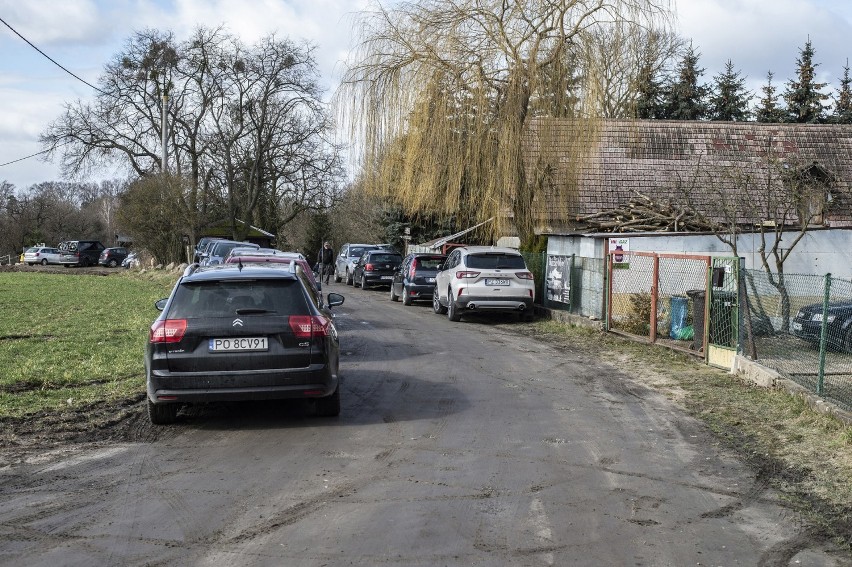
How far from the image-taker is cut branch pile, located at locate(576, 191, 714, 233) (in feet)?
89.1

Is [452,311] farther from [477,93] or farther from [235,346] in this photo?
[235,346]

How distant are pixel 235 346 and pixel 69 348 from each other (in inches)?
266

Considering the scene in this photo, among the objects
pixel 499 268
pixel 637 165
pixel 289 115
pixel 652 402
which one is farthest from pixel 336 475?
pixel 289 115

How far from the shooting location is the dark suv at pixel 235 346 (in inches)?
332

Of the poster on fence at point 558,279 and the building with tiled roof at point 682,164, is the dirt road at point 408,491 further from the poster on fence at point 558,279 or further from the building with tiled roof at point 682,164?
the building with tiled roof at point 682,164

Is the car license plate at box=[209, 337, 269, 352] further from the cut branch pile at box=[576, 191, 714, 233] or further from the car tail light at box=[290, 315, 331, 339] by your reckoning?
the cut branch pile at box=[576, 191, 714, 233]

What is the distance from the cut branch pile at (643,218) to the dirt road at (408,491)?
17341mm

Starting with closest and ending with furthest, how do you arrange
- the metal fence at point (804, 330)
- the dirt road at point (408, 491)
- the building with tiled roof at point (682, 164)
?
1. the dirt road at point (408, 491)
2. the metal fence at point (804, 330)
3. the building with tiled roof at point (682, 164)

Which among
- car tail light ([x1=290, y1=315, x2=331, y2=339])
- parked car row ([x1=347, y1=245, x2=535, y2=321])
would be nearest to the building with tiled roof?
parked car row ([x1=347, y1=245, x2=535, y2=321])

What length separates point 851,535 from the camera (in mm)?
5664

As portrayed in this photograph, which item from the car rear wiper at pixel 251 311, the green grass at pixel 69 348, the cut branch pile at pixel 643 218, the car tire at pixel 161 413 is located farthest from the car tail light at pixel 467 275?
the car tire at pixel 161 413

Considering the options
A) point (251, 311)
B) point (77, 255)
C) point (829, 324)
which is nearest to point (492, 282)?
point (829, 324)

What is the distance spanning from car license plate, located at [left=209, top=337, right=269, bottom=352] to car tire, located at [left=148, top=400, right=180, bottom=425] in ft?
2.88

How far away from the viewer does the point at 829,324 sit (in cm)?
1074
